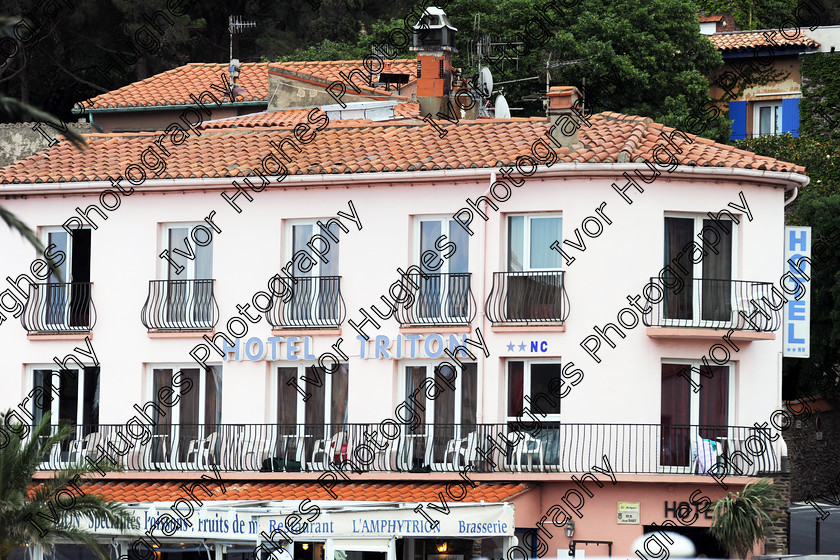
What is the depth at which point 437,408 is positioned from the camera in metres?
28.1

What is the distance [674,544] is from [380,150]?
1016 centimetres

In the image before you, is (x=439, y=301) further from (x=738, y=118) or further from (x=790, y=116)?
(x=738, y=118)

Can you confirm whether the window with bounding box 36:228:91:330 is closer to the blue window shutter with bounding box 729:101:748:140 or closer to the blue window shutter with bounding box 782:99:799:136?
the blue window shutter with bounding box 729:101:748:140

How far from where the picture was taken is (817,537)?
31500mm

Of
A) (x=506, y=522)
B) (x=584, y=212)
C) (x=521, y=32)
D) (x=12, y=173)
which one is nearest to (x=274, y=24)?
(x=521, y=32)

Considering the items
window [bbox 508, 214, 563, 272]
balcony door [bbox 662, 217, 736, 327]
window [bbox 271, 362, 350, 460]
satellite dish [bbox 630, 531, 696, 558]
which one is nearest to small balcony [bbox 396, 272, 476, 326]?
window [bbox 508, 214, 563, 272]

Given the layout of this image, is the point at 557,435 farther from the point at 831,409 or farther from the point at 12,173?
the point at 831,409

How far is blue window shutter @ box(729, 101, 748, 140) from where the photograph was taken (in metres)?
50.4

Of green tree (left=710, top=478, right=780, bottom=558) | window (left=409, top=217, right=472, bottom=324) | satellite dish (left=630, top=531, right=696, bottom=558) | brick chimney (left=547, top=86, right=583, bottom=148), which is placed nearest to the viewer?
satellite dish (left=630, top=531, right=696, bottom=558)

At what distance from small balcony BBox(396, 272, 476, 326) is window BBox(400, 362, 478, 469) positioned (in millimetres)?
821

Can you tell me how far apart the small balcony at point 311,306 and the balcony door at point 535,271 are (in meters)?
3.28

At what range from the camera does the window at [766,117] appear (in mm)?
50469

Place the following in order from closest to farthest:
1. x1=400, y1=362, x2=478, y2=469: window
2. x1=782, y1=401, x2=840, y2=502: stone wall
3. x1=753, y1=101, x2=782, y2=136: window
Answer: x1=400, y1=362, x2=478, y2=469: window → x1=782, y1=401, x2=840, y2=502: stone wall → x1=753, y1=101, x2=782, y2=136: window

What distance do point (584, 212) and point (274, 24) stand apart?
27.2 meters
